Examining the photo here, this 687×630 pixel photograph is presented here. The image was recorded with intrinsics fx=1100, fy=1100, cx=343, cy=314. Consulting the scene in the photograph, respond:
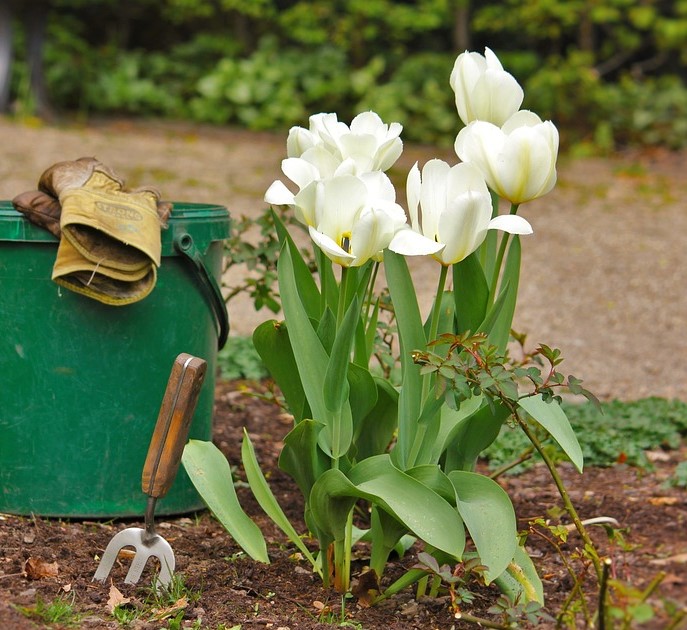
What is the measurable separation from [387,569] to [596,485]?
3.27 ft

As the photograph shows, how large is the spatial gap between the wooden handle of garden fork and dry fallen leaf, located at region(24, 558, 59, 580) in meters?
0.27

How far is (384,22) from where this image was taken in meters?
11.1

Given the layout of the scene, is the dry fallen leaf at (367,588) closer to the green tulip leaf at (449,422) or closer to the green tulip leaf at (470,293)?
the green tulip leaf at (449,422)

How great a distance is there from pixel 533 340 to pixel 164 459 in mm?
3332

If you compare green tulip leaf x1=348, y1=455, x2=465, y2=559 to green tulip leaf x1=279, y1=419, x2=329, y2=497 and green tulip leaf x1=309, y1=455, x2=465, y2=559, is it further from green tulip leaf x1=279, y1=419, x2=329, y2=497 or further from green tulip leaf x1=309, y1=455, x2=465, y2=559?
green tulip leaf x1=279, y1=419, x2=329, y2=497

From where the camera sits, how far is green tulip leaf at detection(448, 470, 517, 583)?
2021 mm

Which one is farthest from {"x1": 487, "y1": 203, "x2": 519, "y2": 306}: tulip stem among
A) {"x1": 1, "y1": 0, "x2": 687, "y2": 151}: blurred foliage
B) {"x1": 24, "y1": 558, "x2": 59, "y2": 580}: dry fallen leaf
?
{"x1": 1, "y1": 0, "x2": 687, "y2": 151}: blurred foliage

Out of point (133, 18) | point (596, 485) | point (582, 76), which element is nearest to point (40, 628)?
point (596, 485)

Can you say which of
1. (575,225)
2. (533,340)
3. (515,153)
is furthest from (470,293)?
(575,225)

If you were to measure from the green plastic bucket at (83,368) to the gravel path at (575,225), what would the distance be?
2386 millimetres

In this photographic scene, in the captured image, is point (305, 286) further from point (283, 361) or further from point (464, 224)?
point (464, 224)

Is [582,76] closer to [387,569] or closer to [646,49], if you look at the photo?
[646,49]

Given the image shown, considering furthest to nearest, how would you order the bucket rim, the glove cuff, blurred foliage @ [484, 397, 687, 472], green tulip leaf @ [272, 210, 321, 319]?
blurred foliage @ [484, 397, 687, 472]
the bucket rim
the glove cuff
green tulip leaf @ [272, 210, 321, 319]

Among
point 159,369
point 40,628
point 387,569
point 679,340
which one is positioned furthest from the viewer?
point 679,340
